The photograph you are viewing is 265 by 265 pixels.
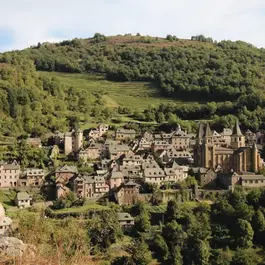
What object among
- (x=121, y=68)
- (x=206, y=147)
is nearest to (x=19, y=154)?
(x=206, y=147)

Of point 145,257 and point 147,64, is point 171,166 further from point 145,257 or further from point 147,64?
point 147,64

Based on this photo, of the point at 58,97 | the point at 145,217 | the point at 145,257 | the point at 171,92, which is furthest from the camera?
the point at 171,92

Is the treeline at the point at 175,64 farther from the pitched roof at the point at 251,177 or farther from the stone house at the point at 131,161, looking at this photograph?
the pitched roof at the point at 251,177

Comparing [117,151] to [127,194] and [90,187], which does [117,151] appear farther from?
[127,194]

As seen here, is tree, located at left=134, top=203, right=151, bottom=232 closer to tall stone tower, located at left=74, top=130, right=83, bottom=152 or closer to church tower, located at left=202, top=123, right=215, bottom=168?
church tower, located at left=202, top=123, right=215, bottom=168

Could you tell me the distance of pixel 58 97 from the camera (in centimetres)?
7556

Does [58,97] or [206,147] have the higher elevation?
[58,97]

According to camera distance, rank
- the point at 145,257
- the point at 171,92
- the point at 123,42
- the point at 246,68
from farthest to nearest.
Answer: the point at 123,42 < the point at 246,68 < the point at 171,92 < the point at 145,257

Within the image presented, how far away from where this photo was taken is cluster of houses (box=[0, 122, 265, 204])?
46.4 metres

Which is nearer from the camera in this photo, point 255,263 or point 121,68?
point 255,263

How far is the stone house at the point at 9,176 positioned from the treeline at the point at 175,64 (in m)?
42.6

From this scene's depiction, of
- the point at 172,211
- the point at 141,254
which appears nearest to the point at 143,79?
the point at 172,211

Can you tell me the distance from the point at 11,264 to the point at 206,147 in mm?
39846

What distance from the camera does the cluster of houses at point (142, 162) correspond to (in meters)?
46.4
